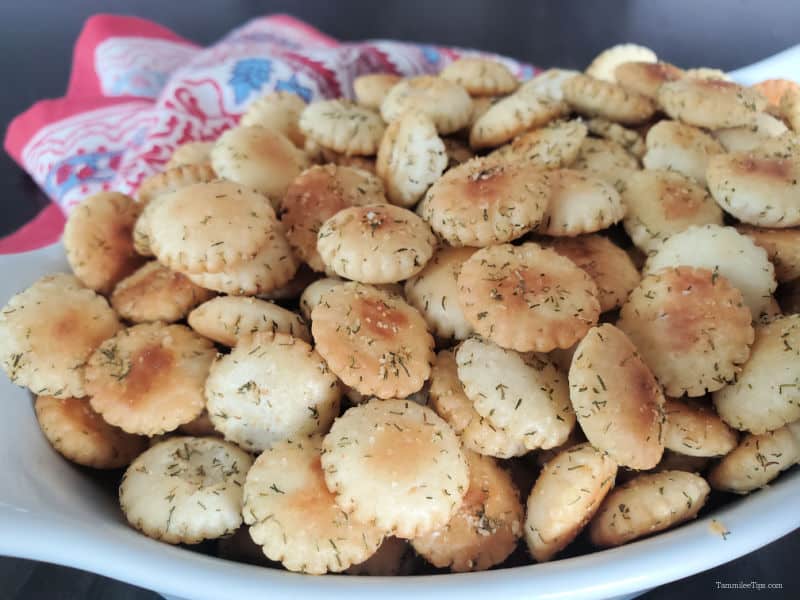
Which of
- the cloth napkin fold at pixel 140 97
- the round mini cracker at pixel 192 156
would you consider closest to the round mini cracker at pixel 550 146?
the round mini cracker at pixel 192 156

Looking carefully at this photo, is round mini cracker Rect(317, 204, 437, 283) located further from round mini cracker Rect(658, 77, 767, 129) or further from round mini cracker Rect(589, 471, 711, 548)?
round mini cracker Rect(658, 77, 767, 129)

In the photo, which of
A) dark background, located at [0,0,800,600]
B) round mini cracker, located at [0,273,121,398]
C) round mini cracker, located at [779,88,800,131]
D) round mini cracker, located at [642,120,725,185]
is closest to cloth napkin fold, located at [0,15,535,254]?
dark background, located at [0,0,800,600]

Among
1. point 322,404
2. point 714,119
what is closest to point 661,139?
point 714,119

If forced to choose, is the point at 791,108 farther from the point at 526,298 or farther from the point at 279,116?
the point at 279,116

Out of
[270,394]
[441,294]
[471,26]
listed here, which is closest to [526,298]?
[441,294]

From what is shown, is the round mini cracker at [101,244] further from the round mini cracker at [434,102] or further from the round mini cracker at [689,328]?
the round mini cracker at [689,328]
